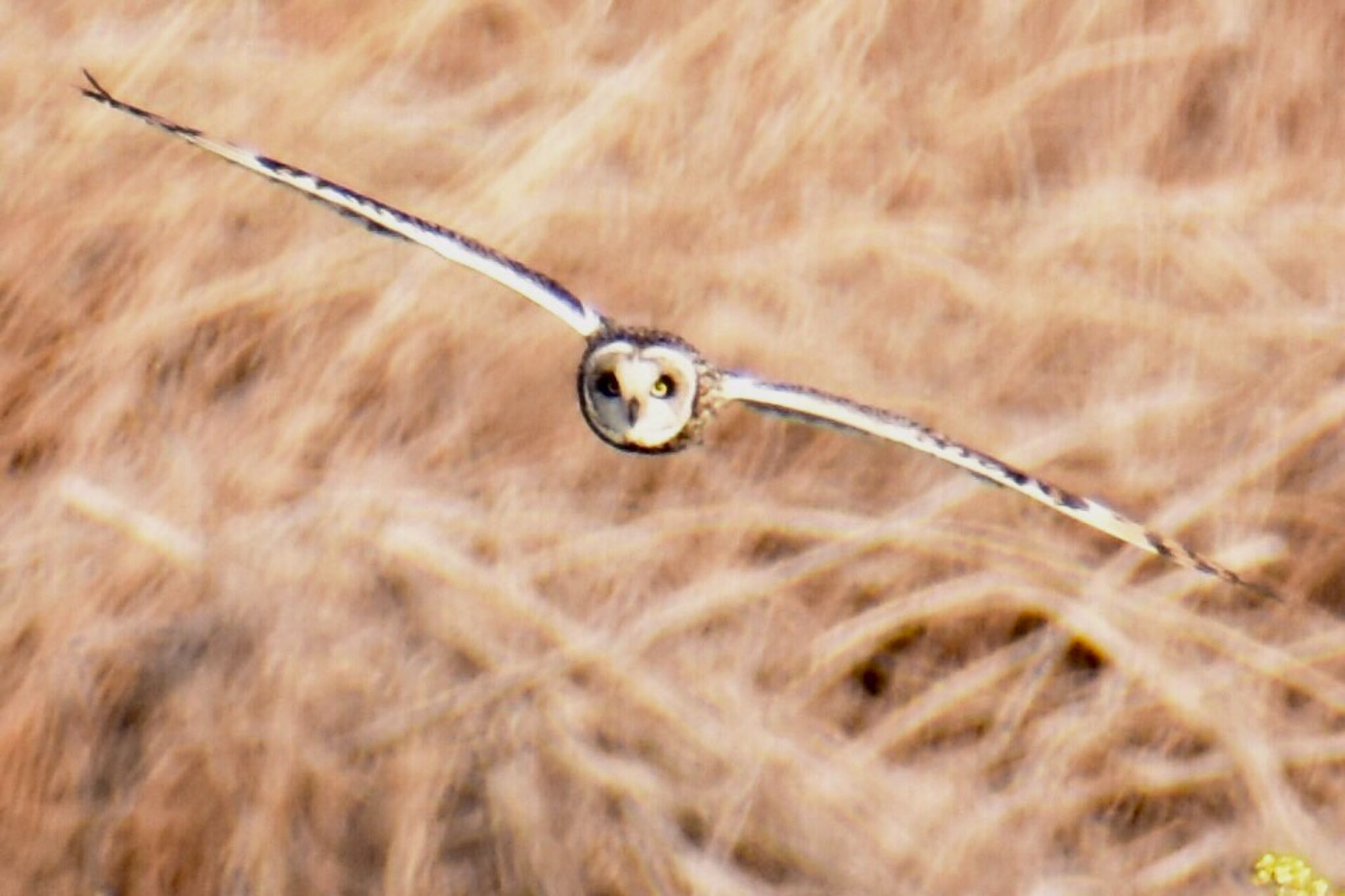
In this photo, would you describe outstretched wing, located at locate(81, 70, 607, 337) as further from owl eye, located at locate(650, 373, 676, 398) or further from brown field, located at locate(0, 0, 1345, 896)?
brown field, located at locate(0, 0, 1345, 896)

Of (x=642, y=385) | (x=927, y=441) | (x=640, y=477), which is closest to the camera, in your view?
(x=927, y=441)

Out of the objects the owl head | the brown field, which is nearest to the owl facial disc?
the owl head

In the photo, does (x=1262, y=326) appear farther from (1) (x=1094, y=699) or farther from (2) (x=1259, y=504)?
(1) (x=1094, y=699)

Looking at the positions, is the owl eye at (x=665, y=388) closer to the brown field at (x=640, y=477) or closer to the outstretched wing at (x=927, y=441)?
the outstretched wing at (x=927, y=441)

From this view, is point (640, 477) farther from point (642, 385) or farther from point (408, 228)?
point (408, 228)

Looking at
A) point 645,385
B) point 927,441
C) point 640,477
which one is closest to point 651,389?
point 645,385
